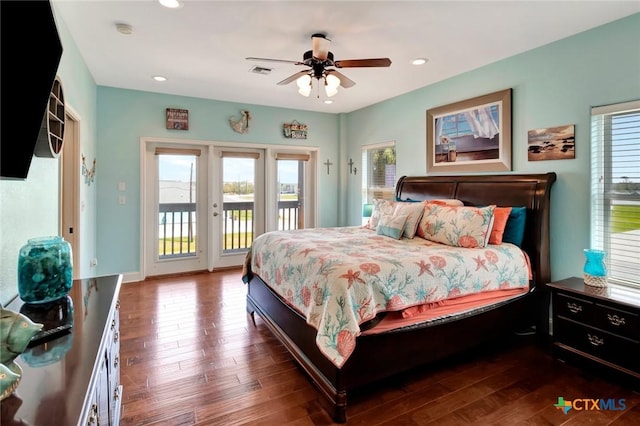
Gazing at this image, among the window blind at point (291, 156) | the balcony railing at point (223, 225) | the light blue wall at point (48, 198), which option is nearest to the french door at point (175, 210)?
the balcony railing at point (223, 225)

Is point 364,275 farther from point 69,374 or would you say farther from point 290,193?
point 290,193

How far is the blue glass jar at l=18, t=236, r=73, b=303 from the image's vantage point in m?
1.34

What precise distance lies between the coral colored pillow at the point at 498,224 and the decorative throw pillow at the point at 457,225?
10 centimetres

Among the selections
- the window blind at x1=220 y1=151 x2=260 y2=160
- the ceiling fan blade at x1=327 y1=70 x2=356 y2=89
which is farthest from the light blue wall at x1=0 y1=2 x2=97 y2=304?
the ceiling fan blade at x1=327 y1=70 x2=356 y2=89

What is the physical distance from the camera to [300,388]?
2.23m

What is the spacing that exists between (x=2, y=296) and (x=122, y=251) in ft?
→ 11.5

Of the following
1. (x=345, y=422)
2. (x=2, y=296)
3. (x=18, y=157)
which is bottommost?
(x=345, y=422)

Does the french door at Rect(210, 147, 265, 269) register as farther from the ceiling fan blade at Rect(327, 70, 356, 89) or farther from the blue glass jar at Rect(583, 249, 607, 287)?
the blue glass jar at Rect(583, 249, 607, 287)

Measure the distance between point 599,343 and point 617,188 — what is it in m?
1.17

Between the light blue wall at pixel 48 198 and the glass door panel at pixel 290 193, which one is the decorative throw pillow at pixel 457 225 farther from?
the glass door panel at pixel 290 193

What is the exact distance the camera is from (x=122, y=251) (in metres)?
4.61

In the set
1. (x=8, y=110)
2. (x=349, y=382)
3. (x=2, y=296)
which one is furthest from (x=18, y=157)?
(x=349, y=382)

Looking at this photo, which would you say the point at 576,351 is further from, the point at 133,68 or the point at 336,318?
the point at 133,68

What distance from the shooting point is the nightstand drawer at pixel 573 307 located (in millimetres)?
2391
